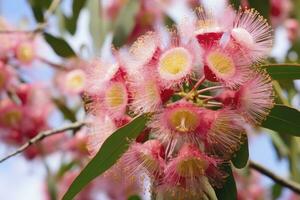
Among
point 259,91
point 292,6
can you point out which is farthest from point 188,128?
point 292,6

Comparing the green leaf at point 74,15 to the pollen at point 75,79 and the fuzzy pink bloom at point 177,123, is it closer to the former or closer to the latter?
the pollen at point 75,79

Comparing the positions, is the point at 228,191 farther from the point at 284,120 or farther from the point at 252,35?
the point at 252,35

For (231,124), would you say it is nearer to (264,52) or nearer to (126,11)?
(264,52)

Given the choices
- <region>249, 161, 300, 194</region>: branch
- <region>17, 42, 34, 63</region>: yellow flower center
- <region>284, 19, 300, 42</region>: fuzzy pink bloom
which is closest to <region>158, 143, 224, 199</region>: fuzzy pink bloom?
<region>249, 161, 300, 194</region>: branch

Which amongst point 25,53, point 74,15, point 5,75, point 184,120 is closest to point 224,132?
point 184,120

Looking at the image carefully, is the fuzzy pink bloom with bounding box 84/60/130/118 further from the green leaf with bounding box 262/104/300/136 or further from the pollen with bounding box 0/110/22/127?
the pollen with bounding box 0/110/22/127

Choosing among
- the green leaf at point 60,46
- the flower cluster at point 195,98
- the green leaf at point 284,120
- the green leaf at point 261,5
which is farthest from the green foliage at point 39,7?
the green leaf at point 284,120
